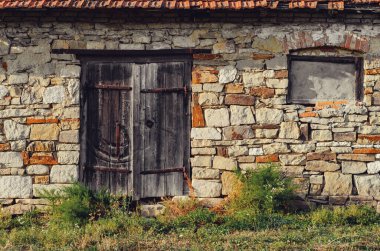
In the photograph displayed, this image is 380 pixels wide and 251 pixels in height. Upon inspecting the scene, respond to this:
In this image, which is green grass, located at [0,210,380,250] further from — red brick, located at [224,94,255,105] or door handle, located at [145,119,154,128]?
red brick, located at [224,94,255,105]

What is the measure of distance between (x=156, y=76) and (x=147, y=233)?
2.58 meters

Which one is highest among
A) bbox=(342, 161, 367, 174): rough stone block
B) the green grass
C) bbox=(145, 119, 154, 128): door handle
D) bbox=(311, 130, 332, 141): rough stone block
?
bbox=(145, 119, 154, 128): door handle

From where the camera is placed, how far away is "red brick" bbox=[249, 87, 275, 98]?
8.13 metres

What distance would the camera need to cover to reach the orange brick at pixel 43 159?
8.09m

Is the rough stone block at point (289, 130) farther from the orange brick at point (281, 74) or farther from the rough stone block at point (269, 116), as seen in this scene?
the orange brick at point (281, 74)

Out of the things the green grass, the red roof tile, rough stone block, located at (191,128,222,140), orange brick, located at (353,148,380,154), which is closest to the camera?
the green grass

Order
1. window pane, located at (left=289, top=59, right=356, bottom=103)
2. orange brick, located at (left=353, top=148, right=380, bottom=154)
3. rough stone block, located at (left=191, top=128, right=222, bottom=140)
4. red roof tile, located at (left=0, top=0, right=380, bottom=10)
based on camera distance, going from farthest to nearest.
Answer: window pane, located at (left=289, top=59, right=356, bottom=103), rough stone block, located at (left=191, top=128, right=222, bottom=140), orange brick, located at (left=353, top=148, right=380, bottom=154), red roof tile, located at (left=0, top=0, right=380, bottom=10)

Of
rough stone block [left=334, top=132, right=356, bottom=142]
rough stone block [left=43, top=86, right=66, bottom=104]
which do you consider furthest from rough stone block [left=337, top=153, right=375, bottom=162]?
rough stone block [left=43, top=86, right=66, bottom=104]

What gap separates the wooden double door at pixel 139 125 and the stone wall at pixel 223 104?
0.22 metres

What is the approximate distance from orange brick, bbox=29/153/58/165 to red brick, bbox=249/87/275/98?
3.14m

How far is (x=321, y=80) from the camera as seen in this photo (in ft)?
27.0

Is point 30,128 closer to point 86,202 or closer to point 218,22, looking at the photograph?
point 86,202

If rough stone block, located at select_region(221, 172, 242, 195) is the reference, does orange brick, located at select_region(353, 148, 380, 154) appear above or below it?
above

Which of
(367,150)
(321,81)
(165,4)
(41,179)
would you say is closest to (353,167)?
(367,150)
